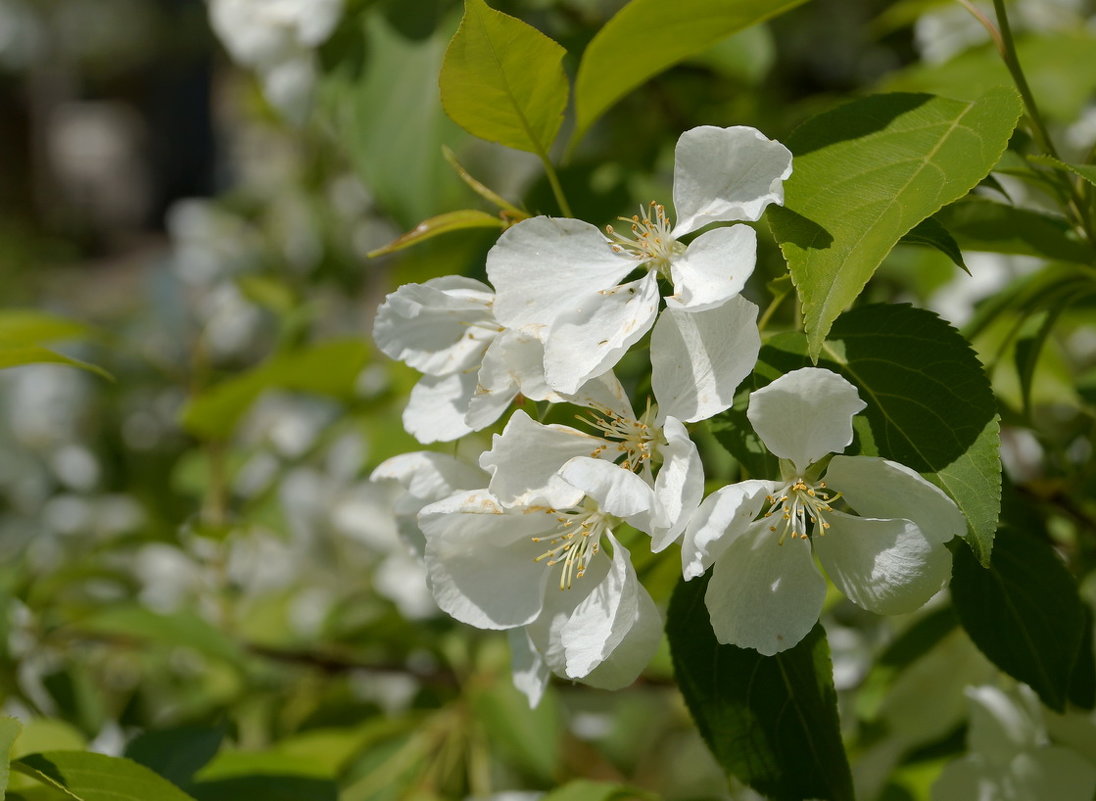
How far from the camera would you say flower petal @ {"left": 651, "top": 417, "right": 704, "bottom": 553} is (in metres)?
0.64

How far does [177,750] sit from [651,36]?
0.75 m

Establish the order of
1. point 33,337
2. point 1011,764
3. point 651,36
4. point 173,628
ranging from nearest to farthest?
point 651,36
point 1011,764
point 33,337
point 173,628

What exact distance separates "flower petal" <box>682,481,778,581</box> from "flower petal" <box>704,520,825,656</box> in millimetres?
33

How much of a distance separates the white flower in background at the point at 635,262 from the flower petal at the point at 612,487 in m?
0.06

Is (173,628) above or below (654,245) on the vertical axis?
below

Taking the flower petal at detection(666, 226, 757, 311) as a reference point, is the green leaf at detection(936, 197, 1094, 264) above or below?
below

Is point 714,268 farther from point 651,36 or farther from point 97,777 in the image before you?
point 97,777

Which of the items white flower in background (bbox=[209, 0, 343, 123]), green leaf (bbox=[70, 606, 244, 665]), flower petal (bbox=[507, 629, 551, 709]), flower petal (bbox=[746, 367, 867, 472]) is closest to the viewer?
flower petal (bbox=[746, 367, 867, 472])

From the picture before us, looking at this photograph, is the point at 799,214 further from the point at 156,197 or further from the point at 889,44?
the point at 156,197

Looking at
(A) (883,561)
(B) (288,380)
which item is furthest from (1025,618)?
(B) (288,380)

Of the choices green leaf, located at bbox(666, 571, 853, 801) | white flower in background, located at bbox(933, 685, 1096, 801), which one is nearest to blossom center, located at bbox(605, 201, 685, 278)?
green leaf, located at bbox(666, 571, 853, 801)

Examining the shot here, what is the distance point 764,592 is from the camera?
67 cm

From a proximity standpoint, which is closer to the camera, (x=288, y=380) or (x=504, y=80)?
(x=504, y=80)

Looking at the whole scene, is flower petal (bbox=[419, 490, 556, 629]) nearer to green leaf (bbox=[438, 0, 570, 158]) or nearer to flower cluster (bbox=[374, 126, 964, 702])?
flower cluster (bbox=[374, 126, 964, 702])
